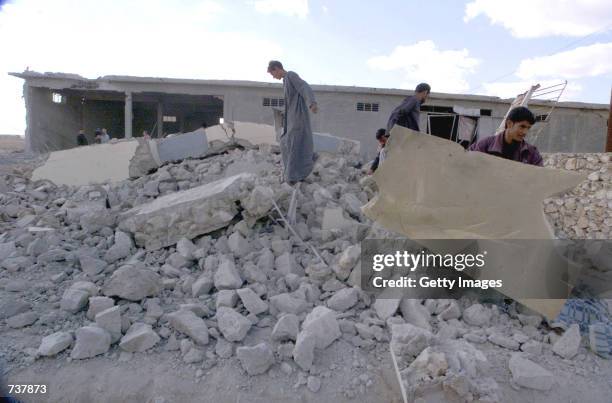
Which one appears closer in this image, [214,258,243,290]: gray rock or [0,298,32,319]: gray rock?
[0,298,32,319]: gray rock

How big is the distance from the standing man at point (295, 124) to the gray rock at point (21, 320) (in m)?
2.31

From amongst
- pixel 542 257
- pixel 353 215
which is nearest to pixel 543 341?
pixel 542 257

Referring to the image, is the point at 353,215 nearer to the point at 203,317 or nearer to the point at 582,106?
the point at 203,317

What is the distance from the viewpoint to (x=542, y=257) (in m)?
2.17

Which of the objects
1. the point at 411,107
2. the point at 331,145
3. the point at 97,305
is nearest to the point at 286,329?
the point at 97,305

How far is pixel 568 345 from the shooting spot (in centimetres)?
214

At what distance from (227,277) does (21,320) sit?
1187 mm

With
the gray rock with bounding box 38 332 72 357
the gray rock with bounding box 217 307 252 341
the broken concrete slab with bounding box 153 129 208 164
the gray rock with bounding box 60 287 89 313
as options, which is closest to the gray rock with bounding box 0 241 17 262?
the gray rock with bounding box 60 287 89 313

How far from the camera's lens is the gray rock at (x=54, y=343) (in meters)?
2.05

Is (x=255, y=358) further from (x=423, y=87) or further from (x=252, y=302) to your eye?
(x=423, y=87)

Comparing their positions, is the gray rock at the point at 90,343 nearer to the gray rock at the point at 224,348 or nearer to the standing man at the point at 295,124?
the gray rock at the point at 224,348

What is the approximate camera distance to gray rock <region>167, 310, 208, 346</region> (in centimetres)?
216

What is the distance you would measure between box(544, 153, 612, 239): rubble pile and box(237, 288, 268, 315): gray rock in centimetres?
321

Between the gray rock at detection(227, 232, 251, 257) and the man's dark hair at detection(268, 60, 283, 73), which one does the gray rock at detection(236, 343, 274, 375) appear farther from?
the man's dark hair at detection(268, 60, 283, 73)
